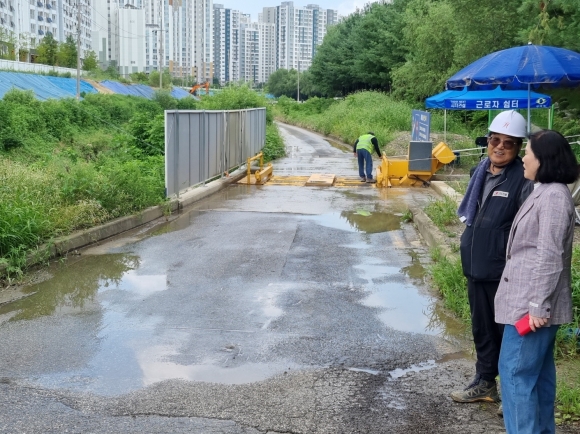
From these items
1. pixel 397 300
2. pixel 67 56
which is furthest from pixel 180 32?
pixel 397 300

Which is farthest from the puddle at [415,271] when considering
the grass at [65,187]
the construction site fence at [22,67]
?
the construction site fence at [22,67]

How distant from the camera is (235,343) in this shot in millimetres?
6078

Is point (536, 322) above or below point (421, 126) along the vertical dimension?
below

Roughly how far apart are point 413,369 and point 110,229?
6.83m

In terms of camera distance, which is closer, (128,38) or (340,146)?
(340,146)

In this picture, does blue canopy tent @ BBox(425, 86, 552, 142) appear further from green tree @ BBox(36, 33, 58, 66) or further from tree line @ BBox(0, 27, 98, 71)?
green tree @ BBox(36, 33, 58, 66)

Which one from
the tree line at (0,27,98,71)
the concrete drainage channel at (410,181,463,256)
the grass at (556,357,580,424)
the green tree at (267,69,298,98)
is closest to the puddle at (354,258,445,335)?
the concrete drainage channel at (410,181,463,256)

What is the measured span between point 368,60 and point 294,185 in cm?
4263

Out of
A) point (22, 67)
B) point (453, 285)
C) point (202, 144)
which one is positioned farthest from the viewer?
point (22, 67)

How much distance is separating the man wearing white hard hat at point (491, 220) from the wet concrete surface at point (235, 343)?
0.45 meters

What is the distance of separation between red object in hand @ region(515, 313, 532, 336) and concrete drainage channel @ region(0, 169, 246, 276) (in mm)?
6312

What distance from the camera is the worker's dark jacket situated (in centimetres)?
441

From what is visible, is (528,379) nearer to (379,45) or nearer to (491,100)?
(491,100)

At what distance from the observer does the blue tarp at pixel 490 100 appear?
14123 mm
